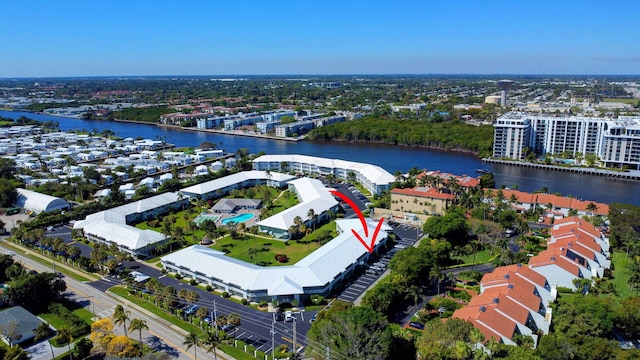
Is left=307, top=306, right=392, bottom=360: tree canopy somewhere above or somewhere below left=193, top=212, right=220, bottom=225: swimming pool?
above

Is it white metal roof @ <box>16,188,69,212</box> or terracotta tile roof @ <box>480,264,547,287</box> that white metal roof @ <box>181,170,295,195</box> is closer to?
white metal roof @ <box>16,188,69,212</box>

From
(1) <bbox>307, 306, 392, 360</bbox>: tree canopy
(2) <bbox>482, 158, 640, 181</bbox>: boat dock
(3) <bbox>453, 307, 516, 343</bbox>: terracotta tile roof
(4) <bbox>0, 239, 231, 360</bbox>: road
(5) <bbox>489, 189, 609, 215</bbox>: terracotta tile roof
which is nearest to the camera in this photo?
(1) <bbox>307, 306, 392, 360</bbox>: tree canopy

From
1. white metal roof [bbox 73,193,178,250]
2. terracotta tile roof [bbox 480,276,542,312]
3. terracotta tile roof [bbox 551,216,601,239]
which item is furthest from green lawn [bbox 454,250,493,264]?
white metal roof [bbox 73,193,178,250]

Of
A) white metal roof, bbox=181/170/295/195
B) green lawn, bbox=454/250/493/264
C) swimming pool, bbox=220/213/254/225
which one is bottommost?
green lawn, bbox=454/250/493/264

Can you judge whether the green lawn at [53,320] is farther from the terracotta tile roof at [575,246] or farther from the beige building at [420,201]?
the terracotta tile roof at [575,246]

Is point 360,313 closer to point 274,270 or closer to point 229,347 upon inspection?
point 229,347

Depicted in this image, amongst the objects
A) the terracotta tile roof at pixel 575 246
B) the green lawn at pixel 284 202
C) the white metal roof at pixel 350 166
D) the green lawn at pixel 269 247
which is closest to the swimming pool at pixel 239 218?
the green lawn at pixel 284 202

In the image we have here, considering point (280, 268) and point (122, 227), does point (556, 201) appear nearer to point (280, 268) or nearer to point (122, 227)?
point (280, 268)

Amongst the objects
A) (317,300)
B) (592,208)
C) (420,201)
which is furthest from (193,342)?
(592,208)
